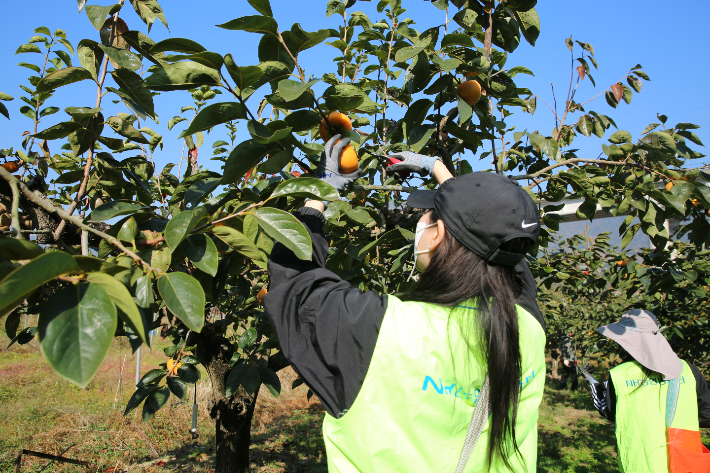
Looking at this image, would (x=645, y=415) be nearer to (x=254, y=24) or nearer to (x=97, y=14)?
(x=254, y=24)

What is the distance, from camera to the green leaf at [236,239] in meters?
0.98

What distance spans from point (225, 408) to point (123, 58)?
229 cm

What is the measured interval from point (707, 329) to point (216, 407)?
16.9 ft

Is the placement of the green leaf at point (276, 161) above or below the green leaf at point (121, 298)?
above

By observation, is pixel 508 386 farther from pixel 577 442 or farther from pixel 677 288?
pixel 577 442

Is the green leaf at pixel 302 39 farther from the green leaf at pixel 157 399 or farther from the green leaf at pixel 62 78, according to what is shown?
the green leaf at pixel 157 399

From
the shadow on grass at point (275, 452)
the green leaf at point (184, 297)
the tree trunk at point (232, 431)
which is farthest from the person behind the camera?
the shadow on grass at point (275, 452)

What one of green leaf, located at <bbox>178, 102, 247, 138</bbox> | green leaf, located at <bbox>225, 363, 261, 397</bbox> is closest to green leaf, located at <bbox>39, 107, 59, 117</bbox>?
green leaf, located at <bbox>225, 363, 261, 397</bbox>

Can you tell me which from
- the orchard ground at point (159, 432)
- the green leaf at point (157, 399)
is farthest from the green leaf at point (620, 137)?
the orchard ground at point (159, 432)

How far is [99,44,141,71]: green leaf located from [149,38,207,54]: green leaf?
6.8 inches

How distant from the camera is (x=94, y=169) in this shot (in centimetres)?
164

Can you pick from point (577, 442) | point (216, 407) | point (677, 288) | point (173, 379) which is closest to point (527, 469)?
point (173, 379)

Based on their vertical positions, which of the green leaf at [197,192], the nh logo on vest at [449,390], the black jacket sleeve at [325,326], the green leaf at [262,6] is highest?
the green leaf at [262,6]

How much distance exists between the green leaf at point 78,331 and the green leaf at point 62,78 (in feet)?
2.64
